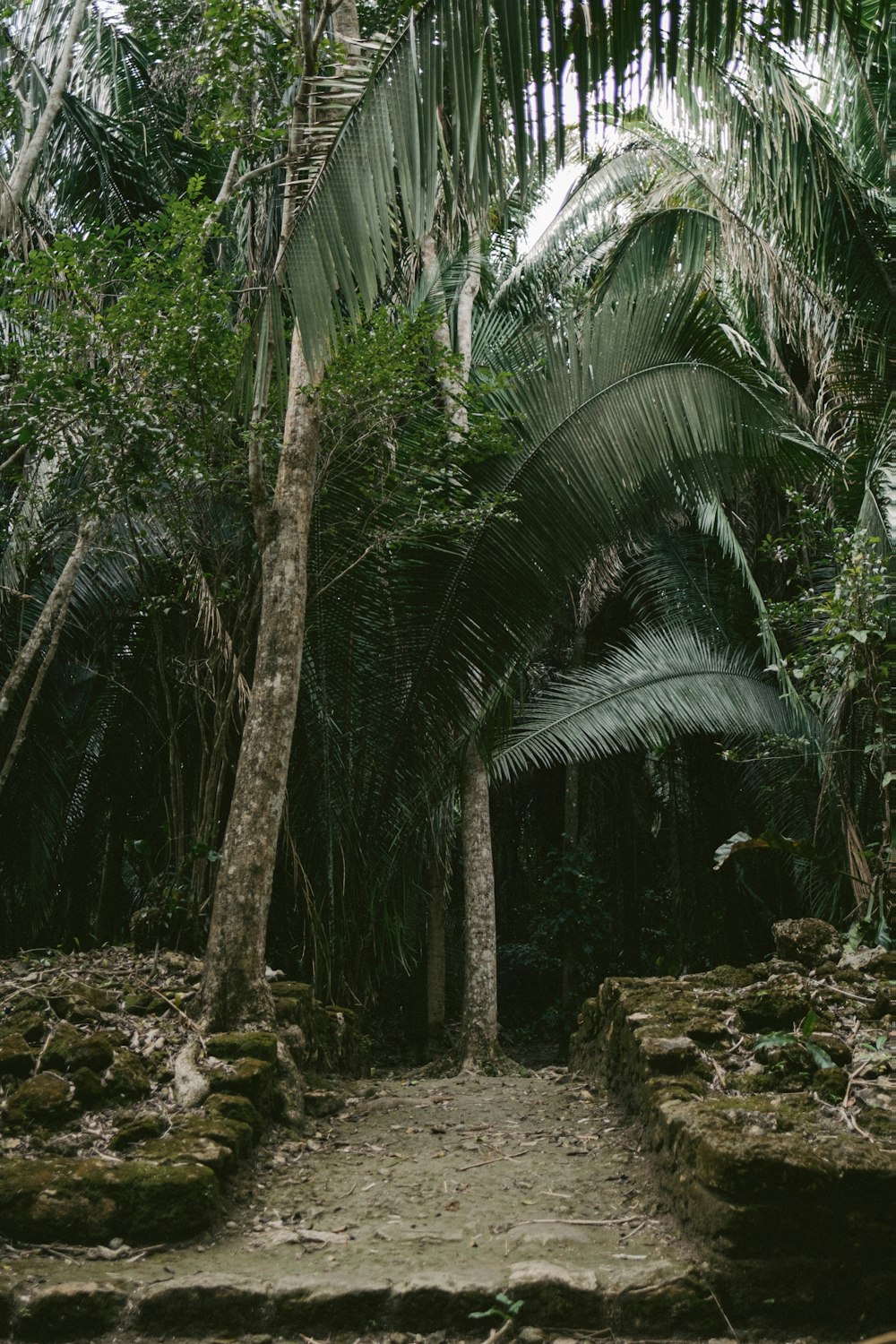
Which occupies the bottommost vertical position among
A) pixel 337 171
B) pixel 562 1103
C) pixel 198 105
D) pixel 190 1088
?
pixel 562 1103

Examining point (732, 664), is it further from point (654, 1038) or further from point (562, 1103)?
point (654, 1038)

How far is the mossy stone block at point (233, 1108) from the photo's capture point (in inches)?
141

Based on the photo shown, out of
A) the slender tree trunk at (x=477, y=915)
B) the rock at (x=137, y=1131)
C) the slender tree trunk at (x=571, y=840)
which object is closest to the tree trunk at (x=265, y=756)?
the rock at (x=137, y=1131)

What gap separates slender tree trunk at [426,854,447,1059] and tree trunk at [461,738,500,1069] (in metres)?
1.17

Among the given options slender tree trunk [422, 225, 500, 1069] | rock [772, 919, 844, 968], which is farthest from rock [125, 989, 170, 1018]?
slender tree trunk [422, 225, 500, 1069]

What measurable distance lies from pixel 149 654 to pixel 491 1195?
493cm

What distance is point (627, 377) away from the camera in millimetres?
6141

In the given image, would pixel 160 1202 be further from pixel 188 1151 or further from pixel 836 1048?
pixel 836 1048

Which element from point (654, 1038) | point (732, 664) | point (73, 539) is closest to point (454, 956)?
point (732, 664)

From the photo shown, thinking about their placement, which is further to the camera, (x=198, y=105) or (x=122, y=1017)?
(x=198, y=105)

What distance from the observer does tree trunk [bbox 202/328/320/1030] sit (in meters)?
4.22

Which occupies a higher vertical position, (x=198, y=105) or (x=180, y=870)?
(x=198, y=105)

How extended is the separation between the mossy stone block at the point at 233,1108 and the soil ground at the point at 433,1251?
16 cm

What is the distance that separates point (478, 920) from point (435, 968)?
1746 millimetres
